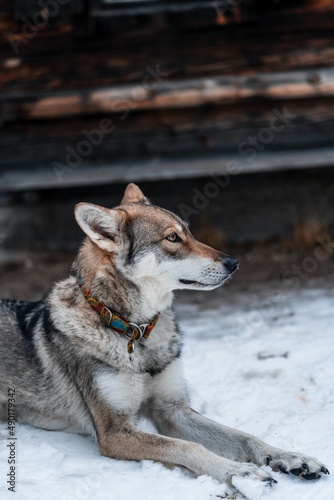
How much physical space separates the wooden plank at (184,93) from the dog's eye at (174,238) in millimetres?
3740

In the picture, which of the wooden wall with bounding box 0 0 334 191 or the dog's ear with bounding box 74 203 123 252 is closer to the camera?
the dog's ear with bounding box 74 203 123 252

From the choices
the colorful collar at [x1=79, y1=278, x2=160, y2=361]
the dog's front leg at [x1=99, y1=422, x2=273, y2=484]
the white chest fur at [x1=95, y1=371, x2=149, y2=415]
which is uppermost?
the colorful collar at [x1=79, y1=278, x2=160, y2=361]

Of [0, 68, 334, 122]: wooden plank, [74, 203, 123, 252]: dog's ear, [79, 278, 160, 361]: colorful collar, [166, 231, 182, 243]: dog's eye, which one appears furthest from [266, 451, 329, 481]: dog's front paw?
[0, 68, 334, 122]: wooden plank

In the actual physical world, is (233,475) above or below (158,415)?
above

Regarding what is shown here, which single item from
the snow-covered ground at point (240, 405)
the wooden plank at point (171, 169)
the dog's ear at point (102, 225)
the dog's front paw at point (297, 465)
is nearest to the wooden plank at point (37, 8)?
the wooden plank at point (171, 169)

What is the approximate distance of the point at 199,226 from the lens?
7.86 meters

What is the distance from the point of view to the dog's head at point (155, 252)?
3.56 metres

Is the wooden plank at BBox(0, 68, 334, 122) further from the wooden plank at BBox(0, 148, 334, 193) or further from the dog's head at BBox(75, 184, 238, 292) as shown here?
the dog's head at BBox(75, 184, 238, 292)

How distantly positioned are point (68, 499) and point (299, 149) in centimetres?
557

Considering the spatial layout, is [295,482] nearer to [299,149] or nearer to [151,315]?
[151,315]

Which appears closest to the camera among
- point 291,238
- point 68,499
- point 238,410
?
point 68,499

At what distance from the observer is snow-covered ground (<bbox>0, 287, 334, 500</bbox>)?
298 cm

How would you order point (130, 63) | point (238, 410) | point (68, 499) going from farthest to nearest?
point (130, 63) → point (238, 410) → point (68, 499)

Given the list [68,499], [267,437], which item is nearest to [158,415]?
[267,437]
